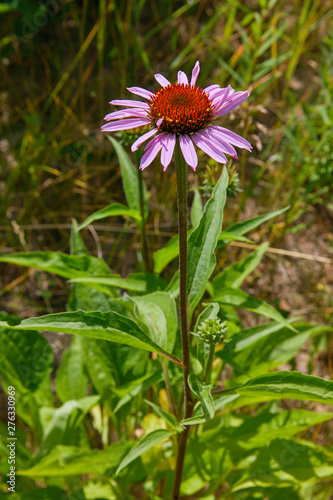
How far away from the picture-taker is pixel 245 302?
4.34ft

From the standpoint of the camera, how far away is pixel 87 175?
8.16 ft

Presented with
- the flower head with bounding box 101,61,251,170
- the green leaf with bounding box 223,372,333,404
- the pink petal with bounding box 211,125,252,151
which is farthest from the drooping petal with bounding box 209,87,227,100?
the green leaf with bounding box 223,372,333,404

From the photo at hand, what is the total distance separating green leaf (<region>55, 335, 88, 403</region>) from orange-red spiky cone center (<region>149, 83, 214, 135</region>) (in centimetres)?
107

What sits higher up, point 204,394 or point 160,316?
point 160,316

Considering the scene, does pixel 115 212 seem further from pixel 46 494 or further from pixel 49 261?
pixel 46 494

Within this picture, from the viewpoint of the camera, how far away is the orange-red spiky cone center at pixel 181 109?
0.98 meters

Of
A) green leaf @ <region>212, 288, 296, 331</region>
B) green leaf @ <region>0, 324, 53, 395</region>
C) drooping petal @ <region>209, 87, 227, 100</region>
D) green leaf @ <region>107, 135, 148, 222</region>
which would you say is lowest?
green leaf @ <region>0, 324, 53, 395</region>

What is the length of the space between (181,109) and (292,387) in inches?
24.0

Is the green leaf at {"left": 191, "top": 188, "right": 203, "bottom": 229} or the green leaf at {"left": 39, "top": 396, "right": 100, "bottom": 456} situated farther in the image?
the green leaf at {"left": 39, "top": 396, "right": 100, "bottom": 456}

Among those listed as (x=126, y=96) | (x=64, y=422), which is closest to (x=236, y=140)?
(x=64, y=422)

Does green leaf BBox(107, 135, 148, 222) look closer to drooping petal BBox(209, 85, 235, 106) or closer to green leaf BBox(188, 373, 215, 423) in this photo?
drooping petal BBox(209, 85, 235, 106)

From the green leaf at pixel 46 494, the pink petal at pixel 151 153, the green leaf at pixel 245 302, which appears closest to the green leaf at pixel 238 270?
the green leaf at pixel 245 302

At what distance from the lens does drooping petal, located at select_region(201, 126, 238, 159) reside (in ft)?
3.10

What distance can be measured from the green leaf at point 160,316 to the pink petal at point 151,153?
16.5 inches
